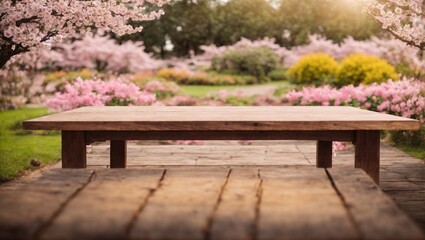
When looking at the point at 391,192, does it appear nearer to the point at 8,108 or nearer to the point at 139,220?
the point at 139,220

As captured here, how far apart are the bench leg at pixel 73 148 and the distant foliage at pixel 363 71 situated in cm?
971

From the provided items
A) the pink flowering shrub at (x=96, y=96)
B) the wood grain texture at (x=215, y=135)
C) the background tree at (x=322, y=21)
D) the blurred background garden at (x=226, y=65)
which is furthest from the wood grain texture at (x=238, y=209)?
the background tree at (x=322, y=21)

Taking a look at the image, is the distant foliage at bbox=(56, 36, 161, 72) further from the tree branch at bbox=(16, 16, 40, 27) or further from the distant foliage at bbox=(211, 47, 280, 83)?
the tree branch at bbox=(16, 16, 40, 27)

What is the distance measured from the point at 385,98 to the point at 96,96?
13.2 ft

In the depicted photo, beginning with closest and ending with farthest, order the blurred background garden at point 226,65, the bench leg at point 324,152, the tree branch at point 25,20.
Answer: the bench leg at point 324,152, the tree branch at point 25,20, the blurred background garden at point 226,65

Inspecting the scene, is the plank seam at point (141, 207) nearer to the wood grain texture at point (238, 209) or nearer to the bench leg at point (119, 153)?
the wood grain texture at point (238, 209)

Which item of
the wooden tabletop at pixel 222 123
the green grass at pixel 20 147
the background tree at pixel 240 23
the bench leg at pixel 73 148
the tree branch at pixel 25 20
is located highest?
the background tree at pixel 240 23

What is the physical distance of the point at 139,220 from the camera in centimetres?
182

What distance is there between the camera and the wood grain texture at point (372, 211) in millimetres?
1688

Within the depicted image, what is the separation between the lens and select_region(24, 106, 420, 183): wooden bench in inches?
144

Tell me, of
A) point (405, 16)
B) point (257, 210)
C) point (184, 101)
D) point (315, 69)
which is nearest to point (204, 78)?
point (315, 69)

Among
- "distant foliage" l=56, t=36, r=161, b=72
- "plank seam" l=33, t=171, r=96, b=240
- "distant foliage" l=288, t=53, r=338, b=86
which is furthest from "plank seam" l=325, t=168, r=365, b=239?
"distant foliage" l=56, t=36, r=161, b=72

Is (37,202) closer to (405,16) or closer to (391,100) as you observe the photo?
(405,16)

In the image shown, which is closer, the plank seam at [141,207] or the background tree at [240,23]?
the plank seam at [141,207]
